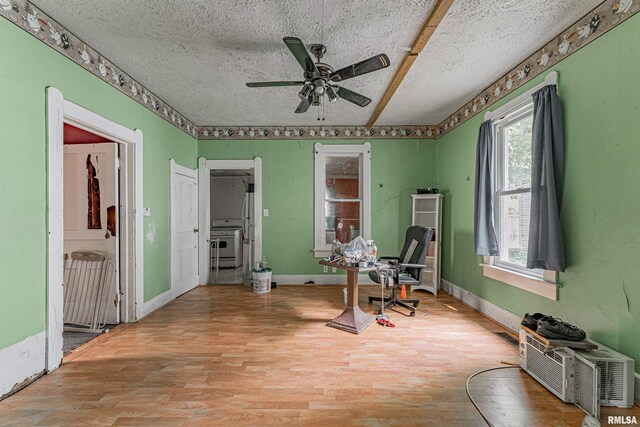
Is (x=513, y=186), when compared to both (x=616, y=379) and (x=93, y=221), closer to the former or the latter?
(x=616, y=379)

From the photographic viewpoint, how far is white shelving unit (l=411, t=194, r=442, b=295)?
4552 mm

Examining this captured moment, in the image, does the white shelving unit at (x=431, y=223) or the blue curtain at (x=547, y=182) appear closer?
the blue curtain at (x=547, y=182)

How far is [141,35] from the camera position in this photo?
97.7 inches

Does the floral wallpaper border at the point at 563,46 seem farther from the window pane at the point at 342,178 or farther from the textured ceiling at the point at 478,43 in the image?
the window pane at the point at 342,178

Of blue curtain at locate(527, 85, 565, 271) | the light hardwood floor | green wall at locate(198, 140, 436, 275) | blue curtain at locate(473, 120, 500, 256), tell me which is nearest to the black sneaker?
the light hardwood floor

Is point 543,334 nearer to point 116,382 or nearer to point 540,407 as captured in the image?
point 540,407

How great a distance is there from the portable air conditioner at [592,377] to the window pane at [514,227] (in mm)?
1258

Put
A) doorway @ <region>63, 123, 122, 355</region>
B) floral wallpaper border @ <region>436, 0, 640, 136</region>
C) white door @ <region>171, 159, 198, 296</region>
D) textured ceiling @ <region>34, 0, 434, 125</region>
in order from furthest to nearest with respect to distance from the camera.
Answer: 1. white door @ <region>171, 159, 198, 296</region>
2. doorway @ <region>63, 123, 122, 355</region>
3. textured ceiling @ <region>34, 0, 434, 125</region>
4. floral wallpaper border @ <region>436, 0, 640, 136</region>

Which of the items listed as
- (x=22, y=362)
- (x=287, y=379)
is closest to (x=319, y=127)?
(x=287, y=379)

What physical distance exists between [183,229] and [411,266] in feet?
11.0

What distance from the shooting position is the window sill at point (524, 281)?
2514mm

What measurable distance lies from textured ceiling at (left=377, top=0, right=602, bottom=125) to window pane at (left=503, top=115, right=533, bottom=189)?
0.60m

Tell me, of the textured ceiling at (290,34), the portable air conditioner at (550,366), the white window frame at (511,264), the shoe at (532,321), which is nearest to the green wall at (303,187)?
the textured ceiling at (290,34)

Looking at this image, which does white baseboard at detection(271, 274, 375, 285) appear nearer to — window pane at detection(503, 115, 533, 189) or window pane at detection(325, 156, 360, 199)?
window pane at detection(325, 156, 360, 199)
